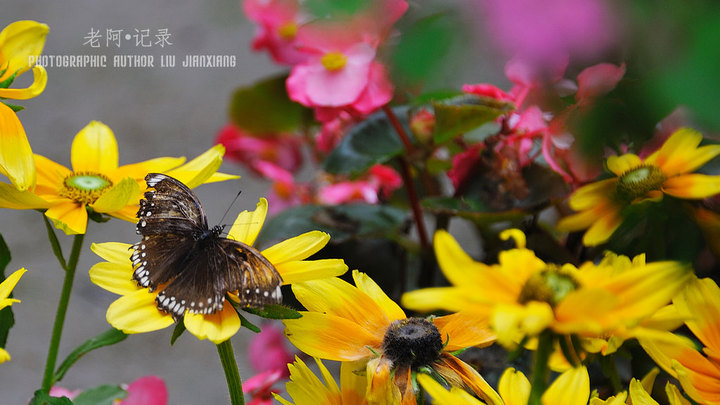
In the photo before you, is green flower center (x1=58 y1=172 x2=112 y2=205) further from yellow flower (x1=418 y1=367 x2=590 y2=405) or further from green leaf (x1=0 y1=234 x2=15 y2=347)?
yellow flower (x1=418 y1=367 x2=590 y2=405)

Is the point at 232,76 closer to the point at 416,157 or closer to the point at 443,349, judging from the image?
the point at 416,157

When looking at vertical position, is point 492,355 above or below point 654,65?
below

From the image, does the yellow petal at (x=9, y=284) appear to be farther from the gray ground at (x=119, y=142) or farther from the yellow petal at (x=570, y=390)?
the gray ground at (x=119, y=142)

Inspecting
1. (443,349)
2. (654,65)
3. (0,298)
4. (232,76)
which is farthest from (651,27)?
(232,76)

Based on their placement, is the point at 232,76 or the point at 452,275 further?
the point at 232,76

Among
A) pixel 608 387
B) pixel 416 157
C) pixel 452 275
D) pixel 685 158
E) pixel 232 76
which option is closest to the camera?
pixel 452 275

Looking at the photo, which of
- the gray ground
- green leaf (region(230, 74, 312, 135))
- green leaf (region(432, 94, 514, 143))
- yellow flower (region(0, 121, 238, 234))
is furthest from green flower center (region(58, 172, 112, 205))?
the gray ground

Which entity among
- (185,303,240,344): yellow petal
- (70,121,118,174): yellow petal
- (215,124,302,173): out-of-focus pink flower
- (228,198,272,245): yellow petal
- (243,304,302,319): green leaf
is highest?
(70,121,118,174): yellow petal
